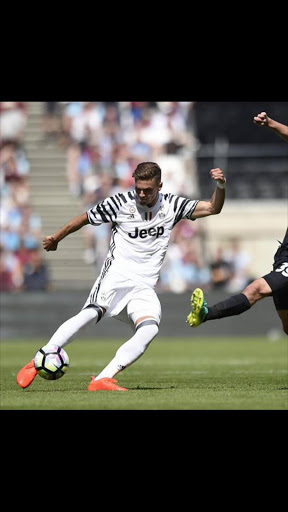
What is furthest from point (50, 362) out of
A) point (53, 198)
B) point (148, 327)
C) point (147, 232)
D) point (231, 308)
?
point (53, 198)

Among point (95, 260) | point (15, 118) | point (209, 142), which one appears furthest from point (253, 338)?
point (15, 118)

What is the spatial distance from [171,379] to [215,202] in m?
2.29

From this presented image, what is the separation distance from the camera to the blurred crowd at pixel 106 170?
21.2 metres

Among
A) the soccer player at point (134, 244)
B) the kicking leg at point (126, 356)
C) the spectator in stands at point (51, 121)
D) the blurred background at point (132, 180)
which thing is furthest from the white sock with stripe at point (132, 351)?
the spectator in stands at point (51, 121)

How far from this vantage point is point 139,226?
869cm

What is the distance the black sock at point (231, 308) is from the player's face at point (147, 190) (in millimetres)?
1085

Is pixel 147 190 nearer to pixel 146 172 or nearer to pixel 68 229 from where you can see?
pixel 146 172

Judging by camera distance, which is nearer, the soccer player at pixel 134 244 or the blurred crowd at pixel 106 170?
the soccer player at pixel 134 244

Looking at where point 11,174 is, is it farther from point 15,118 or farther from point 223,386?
point 223,386

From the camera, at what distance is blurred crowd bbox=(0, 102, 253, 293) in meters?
21.2

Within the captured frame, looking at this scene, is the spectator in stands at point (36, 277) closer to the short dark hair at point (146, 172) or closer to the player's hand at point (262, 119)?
the short dark hair at point (146, 172)

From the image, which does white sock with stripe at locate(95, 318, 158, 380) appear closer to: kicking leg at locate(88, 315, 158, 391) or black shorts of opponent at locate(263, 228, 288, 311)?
kicking leg at locate(88, 315, 158, 391)

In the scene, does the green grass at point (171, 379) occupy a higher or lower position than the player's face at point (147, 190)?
lower

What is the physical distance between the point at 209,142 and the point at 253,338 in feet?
19.8
